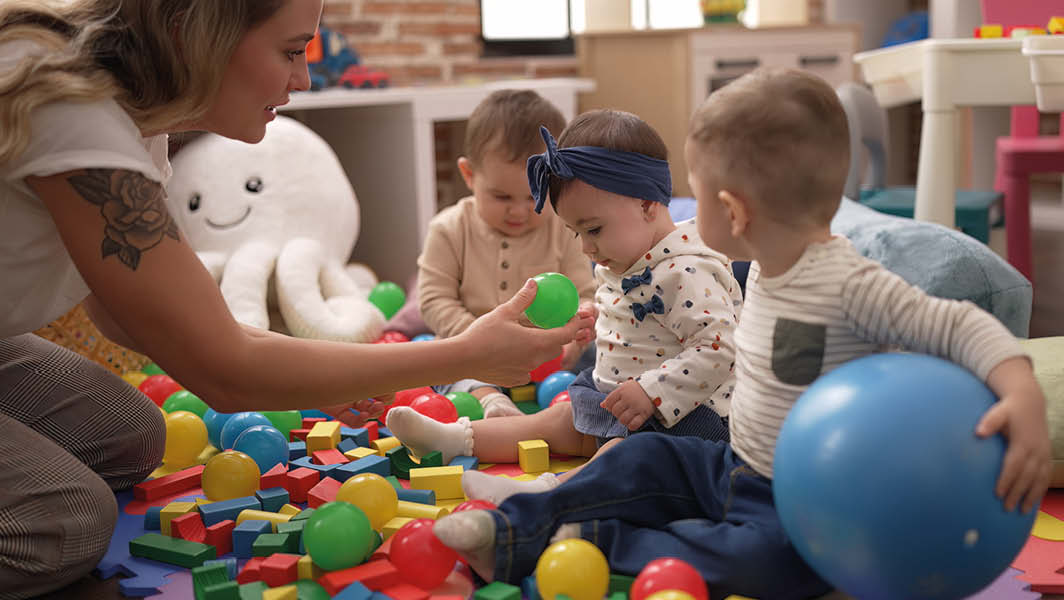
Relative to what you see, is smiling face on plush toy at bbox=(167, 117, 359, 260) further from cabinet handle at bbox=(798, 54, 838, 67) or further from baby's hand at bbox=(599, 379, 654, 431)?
cabinet handle at bbox=(798, 54, 838, 67)

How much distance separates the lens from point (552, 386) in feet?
7.04

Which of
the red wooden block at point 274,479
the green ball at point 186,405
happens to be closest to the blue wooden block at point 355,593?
the red wooden block at point 274,479

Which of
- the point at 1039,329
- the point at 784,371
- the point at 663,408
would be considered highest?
the point at 784,371

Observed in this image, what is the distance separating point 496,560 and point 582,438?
565mm

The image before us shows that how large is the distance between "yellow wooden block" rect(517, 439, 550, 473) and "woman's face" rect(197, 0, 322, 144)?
0.72 meters

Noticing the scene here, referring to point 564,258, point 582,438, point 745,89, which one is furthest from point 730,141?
point 564,258

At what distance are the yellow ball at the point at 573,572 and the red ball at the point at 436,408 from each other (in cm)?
71

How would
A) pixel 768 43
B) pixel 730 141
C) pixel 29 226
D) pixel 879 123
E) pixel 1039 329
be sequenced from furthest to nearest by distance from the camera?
1. pixel 768 43
2. pixel 879 123
3. pixel 1039 329
4. pixel 29 226
5. pixel 730 141

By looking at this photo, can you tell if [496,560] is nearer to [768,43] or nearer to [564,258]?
[564,258]

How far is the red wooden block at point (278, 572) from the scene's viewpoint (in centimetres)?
136

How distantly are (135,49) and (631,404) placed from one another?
890 mm

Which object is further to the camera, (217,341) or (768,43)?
(768,43)

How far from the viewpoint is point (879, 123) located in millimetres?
3133

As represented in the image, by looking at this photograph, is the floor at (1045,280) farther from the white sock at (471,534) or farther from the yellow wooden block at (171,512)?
the white sock at (471,534)
